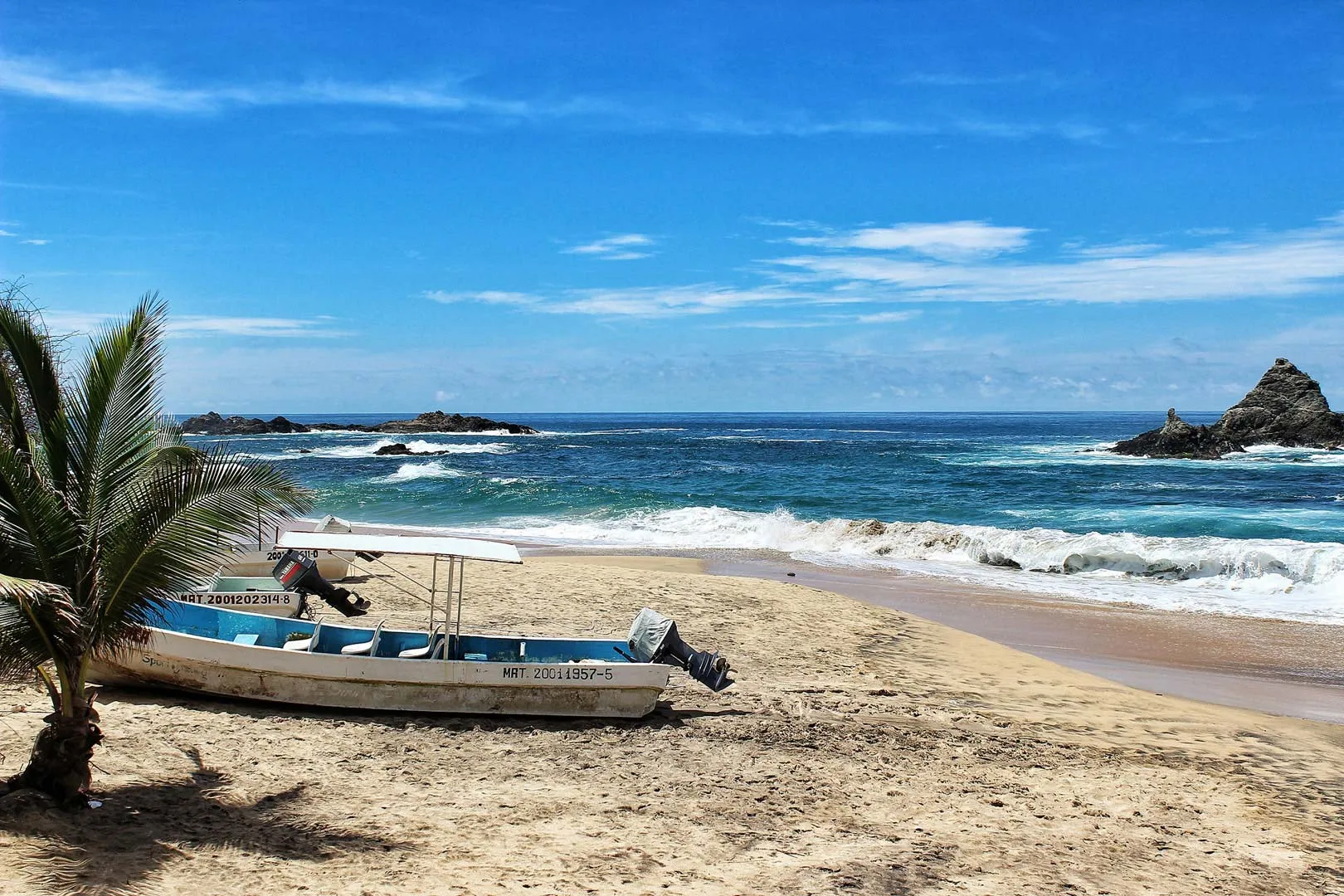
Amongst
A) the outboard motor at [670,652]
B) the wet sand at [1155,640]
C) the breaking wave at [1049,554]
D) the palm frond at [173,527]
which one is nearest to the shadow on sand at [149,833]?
the palm frond at [173,527]

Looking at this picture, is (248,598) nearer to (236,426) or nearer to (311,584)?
(311,584)

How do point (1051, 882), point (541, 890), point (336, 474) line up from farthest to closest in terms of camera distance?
point (336, 474) < point (1051, 882) < point (541, 890)

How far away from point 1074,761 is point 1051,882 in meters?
2.86

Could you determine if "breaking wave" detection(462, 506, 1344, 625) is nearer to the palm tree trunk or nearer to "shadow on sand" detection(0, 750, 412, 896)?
"shadow on sand" detection(0, 750, 412, 896)

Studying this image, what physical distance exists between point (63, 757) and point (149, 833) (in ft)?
2.44

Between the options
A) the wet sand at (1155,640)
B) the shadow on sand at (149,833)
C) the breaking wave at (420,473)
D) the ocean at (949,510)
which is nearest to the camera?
the shadow on sand at (149,833)

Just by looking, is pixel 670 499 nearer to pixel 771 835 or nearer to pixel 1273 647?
pixel 1273 647

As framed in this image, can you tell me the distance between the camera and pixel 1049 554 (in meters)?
22.4

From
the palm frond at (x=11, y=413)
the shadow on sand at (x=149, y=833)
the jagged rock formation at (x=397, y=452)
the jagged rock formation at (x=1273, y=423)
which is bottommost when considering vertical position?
the shadow on sand at (x=149, y=833)

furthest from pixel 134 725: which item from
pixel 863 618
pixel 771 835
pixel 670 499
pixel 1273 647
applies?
pixel 670 499

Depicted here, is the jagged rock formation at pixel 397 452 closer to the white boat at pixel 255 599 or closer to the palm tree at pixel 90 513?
the white boat at pixel 255 599

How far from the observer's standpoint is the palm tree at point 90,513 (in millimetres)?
5863

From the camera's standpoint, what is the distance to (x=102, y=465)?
6156mm

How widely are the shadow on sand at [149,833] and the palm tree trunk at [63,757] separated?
0.33 feet
